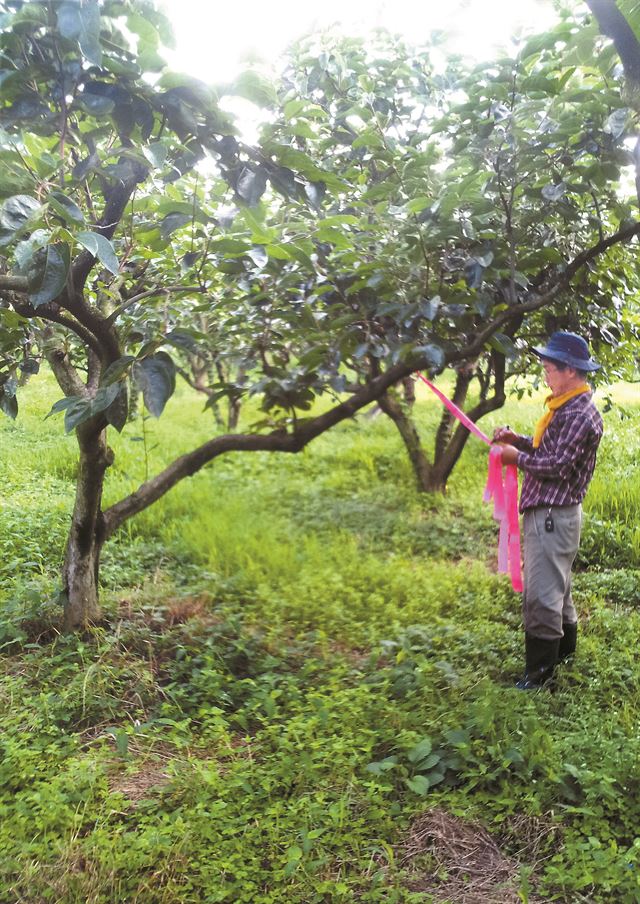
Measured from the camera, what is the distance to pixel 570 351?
9.84 feet

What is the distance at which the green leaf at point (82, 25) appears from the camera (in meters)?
1.56

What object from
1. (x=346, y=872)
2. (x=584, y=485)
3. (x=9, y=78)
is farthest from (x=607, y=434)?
(x=9, y=78)

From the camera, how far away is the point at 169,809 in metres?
2.27

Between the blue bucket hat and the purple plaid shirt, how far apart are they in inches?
4.9

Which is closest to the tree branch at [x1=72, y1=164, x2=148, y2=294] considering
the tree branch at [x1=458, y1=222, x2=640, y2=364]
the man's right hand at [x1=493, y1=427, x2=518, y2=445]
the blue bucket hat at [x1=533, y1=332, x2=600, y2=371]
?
the tree branch at [x1=458, y1=222, x2=640, y2=364]

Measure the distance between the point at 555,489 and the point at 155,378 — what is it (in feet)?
5.76

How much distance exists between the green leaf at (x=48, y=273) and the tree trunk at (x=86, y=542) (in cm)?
153

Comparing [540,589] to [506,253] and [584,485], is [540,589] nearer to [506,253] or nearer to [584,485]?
[584,485]

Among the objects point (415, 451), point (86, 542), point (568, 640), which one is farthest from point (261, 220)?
point (415, 451)

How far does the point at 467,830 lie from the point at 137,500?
1.93 m

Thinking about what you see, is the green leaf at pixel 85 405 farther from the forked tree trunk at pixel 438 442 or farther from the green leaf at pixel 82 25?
the forked tree trunk at pixel 438 442

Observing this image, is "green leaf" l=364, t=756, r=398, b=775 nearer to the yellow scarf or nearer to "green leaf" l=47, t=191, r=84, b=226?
the yellow scarf

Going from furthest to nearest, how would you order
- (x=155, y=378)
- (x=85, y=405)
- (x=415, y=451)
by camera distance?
(x=415, y=451) → (x=85, y=405) → (x=155, y=378)

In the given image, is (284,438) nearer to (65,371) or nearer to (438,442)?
(65,371)
